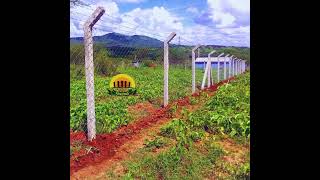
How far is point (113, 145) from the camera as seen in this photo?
15.6 feet

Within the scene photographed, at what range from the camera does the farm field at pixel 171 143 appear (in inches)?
160

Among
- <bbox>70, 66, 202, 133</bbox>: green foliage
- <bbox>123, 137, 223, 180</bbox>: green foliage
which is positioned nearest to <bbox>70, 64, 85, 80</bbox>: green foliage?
<bbox>70, 66, 202, 133</bbox>: green foliage

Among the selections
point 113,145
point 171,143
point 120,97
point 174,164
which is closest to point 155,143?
point 171,143

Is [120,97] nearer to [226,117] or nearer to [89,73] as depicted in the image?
[89,73]

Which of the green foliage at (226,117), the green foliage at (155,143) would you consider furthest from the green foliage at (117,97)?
the green foliage at (226,117)

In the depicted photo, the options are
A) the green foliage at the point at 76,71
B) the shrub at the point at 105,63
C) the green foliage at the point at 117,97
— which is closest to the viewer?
the green foliage at the point at 117,97

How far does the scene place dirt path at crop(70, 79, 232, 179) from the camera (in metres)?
4.18

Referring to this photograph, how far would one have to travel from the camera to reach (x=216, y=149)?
14.9 ft

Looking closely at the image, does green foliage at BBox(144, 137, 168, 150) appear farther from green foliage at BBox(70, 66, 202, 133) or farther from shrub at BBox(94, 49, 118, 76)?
shrub at BBox(94, 49, 118, 76)

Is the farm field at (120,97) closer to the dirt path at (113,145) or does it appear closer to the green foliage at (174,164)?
the dirt path at (113,145)

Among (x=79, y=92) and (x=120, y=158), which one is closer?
(x=120, y=158)
